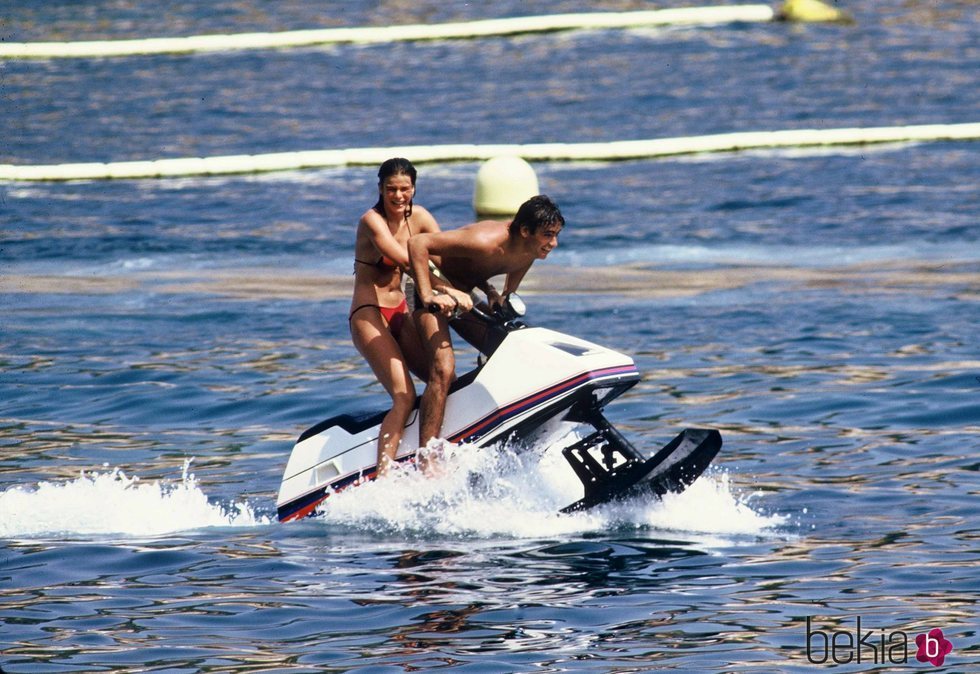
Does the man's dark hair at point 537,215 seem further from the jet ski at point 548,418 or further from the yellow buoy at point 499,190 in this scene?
Answer: the yellow buoy at point 499,190

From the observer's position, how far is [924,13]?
96.1 feet

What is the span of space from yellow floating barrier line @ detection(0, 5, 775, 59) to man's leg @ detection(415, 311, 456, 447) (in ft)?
70.0

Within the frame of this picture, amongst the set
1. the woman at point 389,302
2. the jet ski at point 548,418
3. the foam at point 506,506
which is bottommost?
the foam at point 506,506

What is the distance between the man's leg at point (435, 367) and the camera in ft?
26.1

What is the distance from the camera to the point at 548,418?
7.86 meters

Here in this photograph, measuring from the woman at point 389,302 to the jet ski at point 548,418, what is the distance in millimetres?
118

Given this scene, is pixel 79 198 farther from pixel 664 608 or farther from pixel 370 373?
pixel 664 608

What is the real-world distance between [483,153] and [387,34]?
867cm

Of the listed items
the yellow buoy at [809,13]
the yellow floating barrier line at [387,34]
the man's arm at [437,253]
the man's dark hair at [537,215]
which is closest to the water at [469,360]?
the man's arm at [437,253]

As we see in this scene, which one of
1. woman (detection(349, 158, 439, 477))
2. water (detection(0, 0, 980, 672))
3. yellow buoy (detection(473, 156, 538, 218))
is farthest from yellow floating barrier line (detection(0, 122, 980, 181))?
woman (detection(349, 158, 439, 477))

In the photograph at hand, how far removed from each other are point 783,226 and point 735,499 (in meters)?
8.99

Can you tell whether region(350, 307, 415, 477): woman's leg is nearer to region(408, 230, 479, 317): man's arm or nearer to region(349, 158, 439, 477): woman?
region(349, 158, 439, 477): woman

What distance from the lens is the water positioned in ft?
22.7

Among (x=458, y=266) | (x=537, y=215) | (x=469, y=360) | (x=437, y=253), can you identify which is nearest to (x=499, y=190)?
(x=469, y=360)
